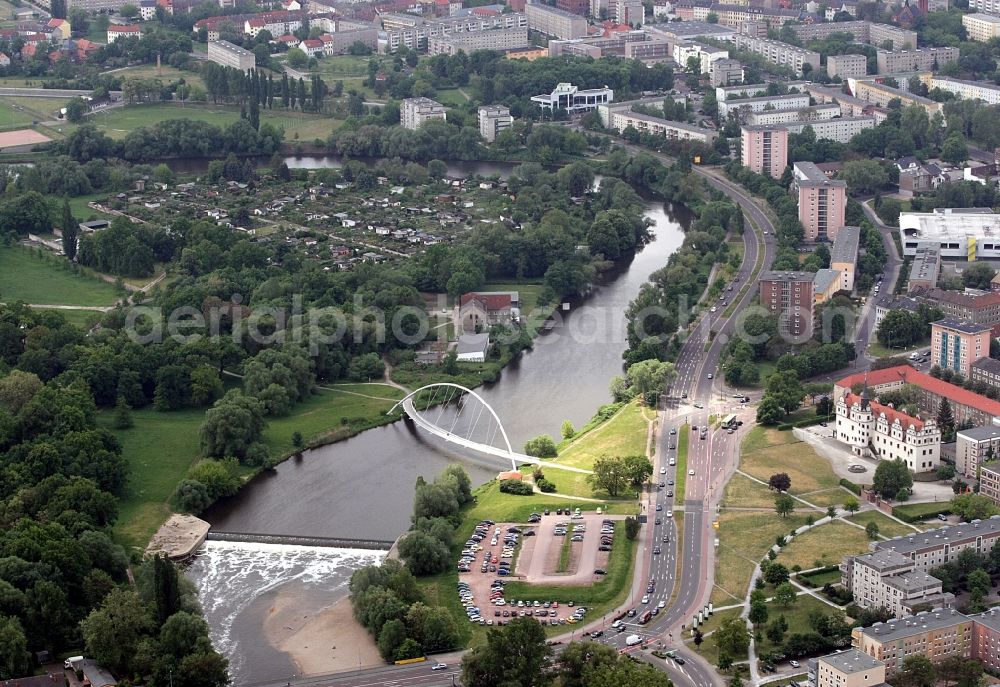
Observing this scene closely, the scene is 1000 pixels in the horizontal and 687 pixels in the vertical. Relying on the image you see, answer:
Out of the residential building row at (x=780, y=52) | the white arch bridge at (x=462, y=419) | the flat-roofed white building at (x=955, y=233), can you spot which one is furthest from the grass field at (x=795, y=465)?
the residential building row at (x=780, y=52)

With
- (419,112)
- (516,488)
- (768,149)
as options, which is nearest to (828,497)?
(516,488)

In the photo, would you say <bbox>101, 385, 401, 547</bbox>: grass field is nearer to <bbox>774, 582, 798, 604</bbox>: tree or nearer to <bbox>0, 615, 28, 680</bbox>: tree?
<bbox>0, 615, 28, 680</bbox>: tree

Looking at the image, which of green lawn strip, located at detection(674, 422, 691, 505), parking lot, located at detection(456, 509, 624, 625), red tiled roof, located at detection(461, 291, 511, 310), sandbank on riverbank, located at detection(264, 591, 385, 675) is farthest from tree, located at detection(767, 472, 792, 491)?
red tiled roof, located at detection(461, 291, 511, 310)

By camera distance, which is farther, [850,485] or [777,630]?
[850,485]

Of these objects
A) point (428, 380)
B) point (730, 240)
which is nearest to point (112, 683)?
point (428, 380)

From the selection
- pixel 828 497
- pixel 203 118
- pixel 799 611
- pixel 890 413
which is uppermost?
pixel 203 118

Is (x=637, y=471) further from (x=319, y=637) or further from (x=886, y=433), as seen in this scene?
(x=319, y=637)
